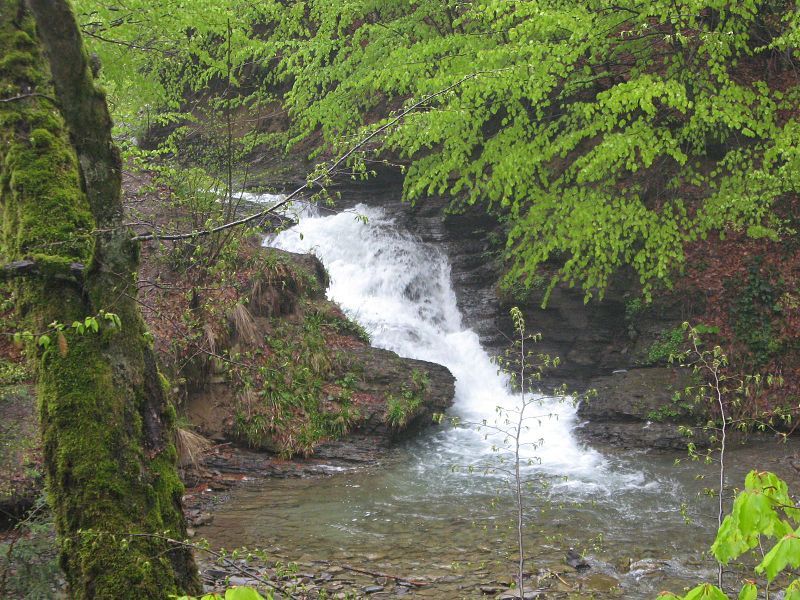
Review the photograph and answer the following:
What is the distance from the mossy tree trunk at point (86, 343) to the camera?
3258 mm

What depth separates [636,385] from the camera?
11195 mm

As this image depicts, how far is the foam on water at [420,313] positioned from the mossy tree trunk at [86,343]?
665cm

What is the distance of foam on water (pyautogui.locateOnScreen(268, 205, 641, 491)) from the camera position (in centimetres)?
1069

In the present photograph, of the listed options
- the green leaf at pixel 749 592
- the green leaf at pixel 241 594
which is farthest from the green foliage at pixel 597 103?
the green leaf at pixel 241 594

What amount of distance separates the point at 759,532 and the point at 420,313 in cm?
1213

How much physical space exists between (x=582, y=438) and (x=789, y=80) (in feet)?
25.2

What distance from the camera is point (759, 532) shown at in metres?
2.18

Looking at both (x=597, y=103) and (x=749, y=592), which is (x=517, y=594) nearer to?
(x=749, y=592)

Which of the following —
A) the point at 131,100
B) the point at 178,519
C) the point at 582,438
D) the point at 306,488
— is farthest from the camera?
the point at 131,100

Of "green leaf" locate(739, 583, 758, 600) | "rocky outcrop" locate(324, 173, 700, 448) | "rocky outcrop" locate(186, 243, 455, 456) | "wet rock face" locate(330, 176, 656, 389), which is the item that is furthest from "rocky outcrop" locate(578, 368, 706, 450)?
"green leaf" locate(739, 583, 758, 600)

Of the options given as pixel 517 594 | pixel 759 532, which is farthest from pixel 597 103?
pixel 759 532

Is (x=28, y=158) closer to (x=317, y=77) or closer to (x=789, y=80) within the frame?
(x=317, y=77)

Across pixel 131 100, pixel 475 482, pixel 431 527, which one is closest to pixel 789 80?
pixel 475 482

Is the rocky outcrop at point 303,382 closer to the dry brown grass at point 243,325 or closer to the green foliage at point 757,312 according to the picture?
the dry brown grass at point 243,325
